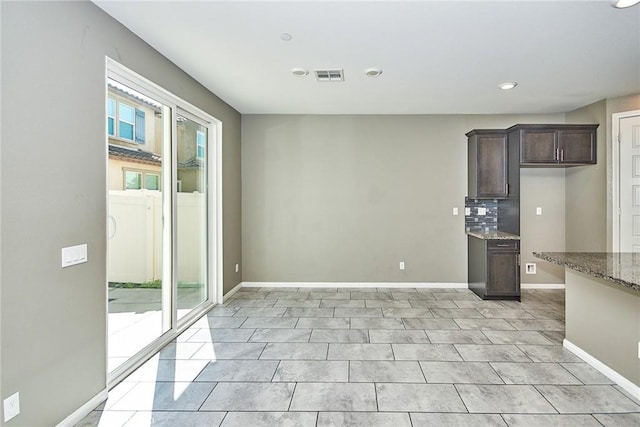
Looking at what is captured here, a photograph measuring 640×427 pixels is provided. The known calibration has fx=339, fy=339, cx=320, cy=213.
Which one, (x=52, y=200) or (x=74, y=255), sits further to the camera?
(x=74, y=255)

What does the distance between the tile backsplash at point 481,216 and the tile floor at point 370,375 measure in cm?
146

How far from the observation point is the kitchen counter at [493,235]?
4.60m

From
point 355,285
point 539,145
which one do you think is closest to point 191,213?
point 355,285

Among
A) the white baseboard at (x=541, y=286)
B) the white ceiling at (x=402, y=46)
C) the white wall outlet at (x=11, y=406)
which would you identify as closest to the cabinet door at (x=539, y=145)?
the white ceiling at (x=402, y=46)

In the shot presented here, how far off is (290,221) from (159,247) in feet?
7.82

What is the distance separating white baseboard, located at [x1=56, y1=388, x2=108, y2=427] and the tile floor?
0.06m

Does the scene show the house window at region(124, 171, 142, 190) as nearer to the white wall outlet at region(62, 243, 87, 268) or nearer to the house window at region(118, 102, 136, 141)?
the house window at region(118, 102, 136, 141)

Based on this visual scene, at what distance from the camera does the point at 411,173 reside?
5332 mm

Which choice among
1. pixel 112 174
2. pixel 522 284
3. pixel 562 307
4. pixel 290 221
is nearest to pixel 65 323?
pixel 112 174

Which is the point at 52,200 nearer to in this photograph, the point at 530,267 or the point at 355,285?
the point at 355,285

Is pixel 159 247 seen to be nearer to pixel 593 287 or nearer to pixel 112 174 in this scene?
pixel 112 174

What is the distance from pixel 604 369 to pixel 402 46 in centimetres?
309

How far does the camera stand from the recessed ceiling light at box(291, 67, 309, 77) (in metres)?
3.45

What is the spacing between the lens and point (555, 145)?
471 centimetres
